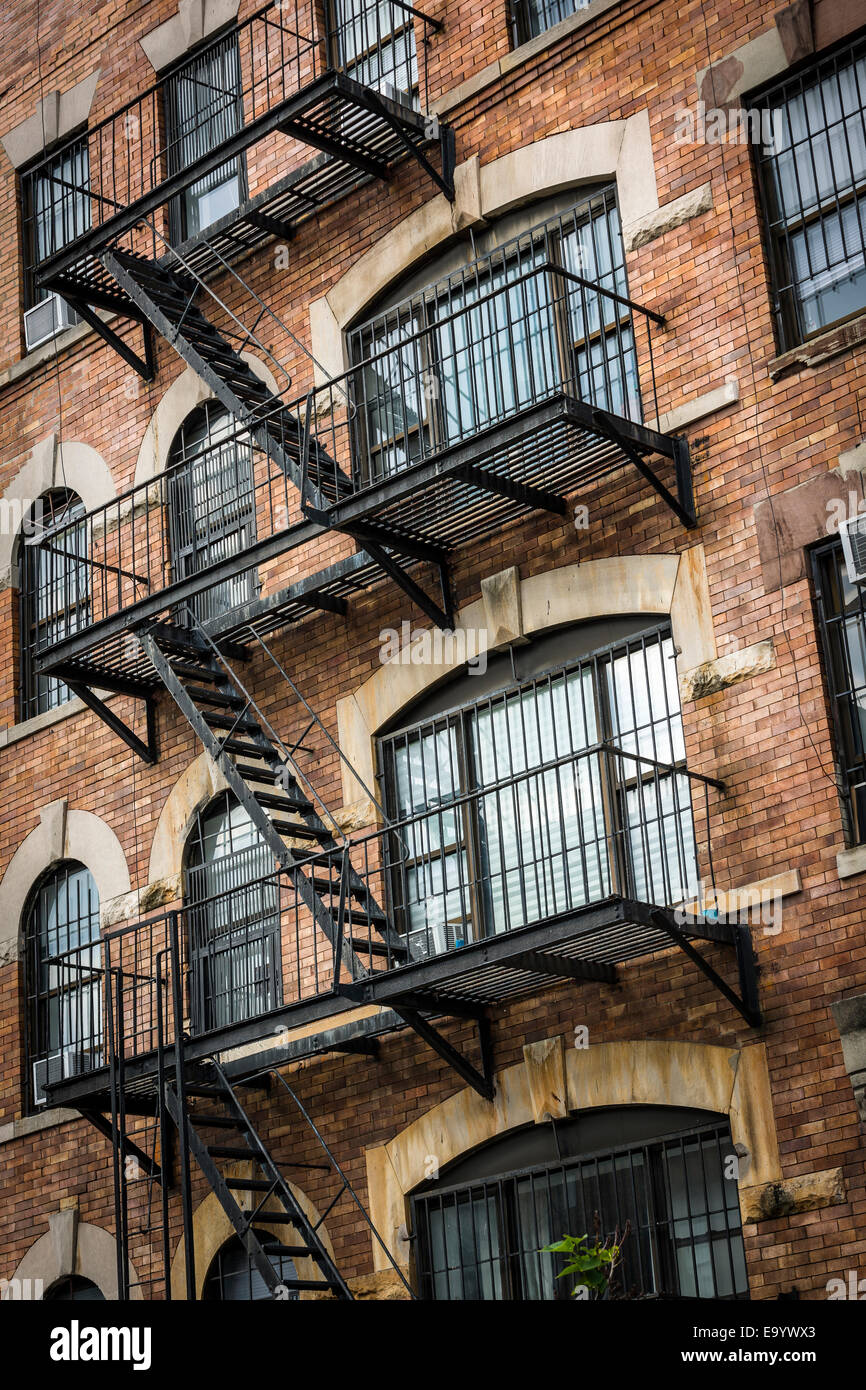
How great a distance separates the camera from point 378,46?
16422 mm

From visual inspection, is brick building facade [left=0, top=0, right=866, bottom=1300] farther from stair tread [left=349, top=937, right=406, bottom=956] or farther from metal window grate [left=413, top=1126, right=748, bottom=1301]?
stair tread [left=349, top=937, right=406, bottom=956]

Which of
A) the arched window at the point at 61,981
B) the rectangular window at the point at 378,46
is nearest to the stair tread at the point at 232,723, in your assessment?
the arched window at the point at 61,981

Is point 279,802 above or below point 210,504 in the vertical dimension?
below

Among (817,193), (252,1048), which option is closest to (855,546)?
(817,193)

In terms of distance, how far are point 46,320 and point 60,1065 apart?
7.64m

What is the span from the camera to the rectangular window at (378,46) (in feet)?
52.6

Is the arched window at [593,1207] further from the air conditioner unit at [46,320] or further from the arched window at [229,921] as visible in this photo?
the air conditioner unit at [46,320]

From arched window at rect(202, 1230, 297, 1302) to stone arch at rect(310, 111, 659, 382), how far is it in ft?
23.2

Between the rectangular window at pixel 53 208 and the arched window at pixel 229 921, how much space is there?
6.62 metres

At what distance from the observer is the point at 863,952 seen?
1108 centimetres

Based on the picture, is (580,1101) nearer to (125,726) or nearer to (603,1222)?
(603,1222)

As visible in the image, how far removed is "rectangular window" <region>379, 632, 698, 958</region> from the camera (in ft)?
40.7

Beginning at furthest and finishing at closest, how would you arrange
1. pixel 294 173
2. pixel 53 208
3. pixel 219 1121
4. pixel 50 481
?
pixel 53 208, pixel 50 481, pixel 294 173, pixel 219 1121

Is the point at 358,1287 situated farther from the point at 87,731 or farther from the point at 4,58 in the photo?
the point at 4,58
